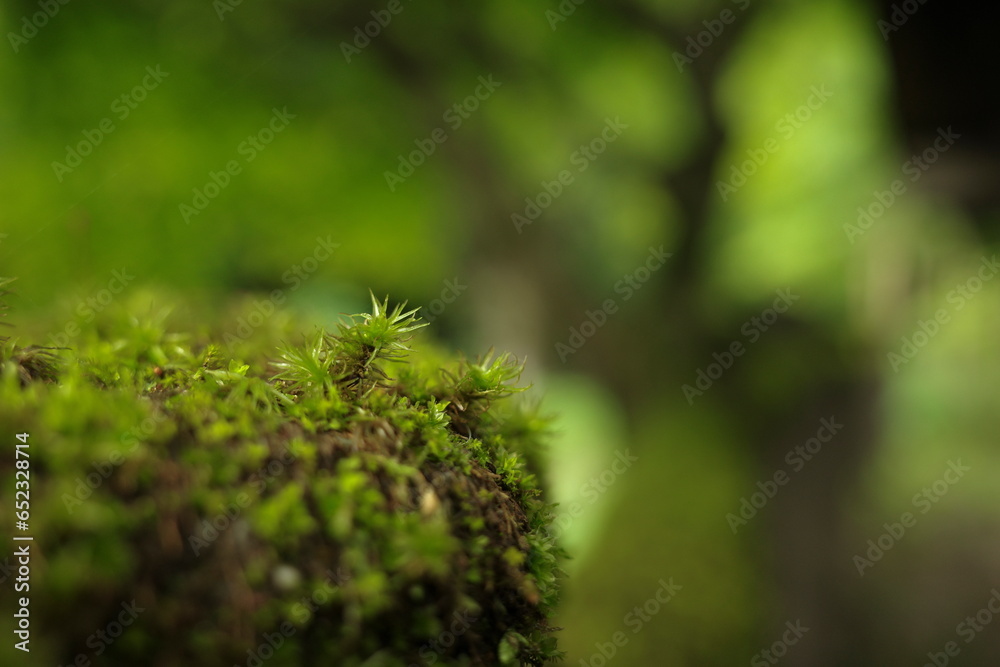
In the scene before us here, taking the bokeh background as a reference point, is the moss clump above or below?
below

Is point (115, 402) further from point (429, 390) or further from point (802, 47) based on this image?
point (802, 47)

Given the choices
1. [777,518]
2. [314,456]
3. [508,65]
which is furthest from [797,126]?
Result: [314,456]

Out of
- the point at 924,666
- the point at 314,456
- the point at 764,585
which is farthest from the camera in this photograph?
the point at 764,585

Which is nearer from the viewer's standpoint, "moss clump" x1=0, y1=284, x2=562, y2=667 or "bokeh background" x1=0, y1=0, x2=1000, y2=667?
"moss clump" x1=0, y1=284, x2=562, y2=667

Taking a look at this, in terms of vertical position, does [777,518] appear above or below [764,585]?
above
